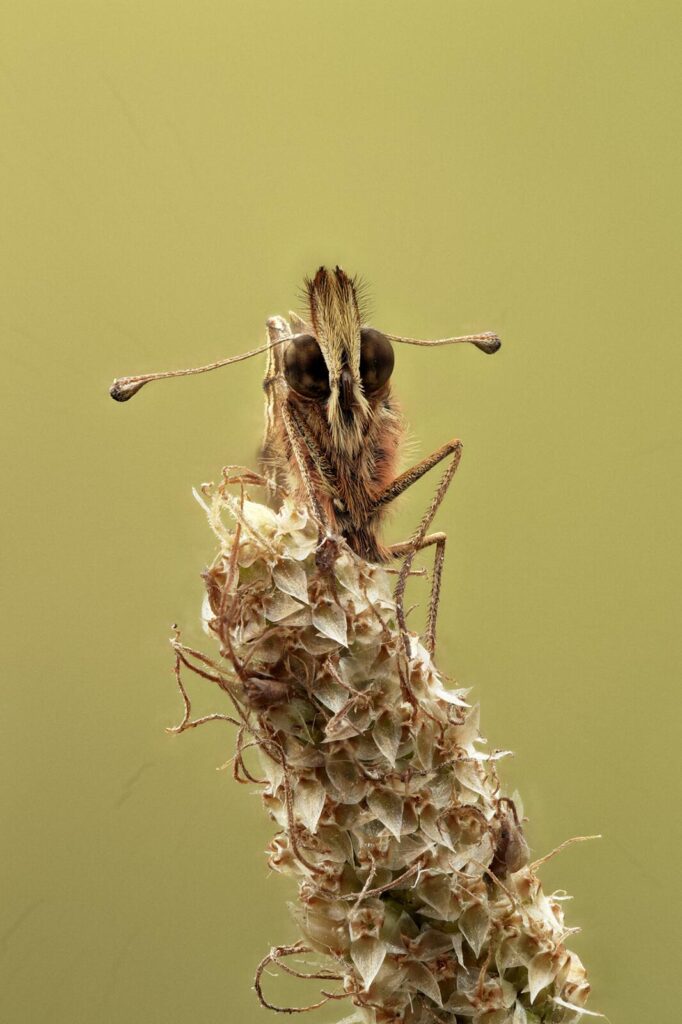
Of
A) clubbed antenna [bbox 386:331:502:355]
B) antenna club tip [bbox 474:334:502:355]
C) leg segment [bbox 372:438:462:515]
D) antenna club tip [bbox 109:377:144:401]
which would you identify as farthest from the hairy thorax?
antenna club tip [bbox 109:377:144:401]

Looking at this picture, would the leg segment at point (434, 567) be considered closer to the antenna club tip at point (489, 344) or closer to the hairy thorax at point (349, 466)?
the hairy thorax at point (349, 466)

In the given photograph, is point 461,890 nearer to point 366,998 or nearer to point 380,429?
point 366,998

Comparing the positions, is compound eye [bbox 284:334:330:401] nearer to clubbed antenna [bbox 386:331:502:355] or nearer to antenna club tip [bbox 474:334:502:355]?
clubbed antenna [bbox 386:331:502:355]

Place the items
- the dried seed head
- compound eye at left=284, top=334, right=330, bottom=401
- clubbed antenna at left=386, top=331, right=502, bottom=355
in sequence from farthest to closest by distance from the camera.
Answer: clubbed antenna at left=386, top=331, right=502, bottom=355, compound eye at left=284, top=334, right=330, bottom=401, the dried seed head

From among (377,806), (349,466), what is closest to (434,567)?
(349,466)

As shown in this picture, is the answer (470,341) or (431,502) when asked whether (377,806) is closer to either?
(431,502)

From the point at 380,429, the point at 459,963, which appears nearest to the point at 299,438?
the point at 380,429
